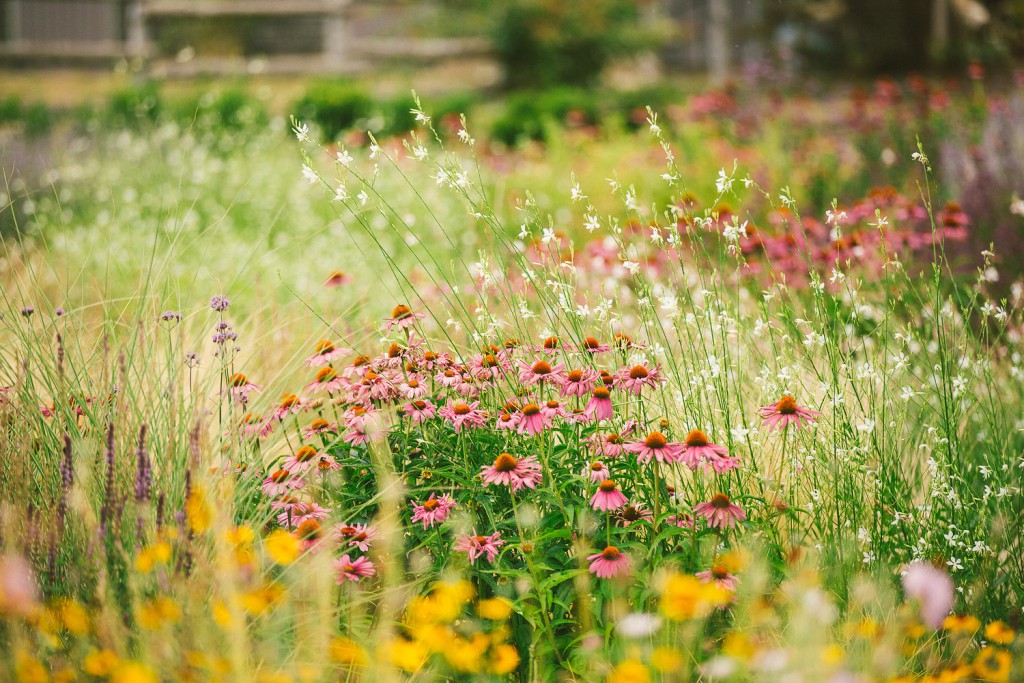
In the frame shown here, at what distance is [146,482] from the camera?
1748mm

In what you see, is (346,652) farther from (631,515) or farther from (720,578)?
(720,578)

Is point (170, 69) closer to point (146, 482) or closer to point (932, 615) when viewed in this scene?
point (146, 482)

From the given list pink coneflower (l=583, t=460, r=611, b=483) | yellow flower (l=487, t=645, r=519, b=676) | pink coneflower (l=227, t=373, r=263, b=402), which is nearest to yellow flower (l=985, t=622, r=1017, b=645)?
pink coneflower (l=583, t=460, r=611, b=483)

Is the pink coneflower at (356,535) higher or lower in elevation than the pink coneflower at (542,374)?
lower

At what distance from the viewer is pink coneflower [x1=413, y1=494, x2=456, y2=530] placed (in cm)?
198

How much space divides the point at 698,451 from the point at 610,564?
0.97ft

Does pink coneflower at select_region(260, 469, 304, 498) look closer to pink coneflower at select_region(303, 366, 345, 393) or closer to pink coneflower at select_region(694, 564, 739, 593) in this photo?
pink coneflower at select_region(303, 366, 345, 393)

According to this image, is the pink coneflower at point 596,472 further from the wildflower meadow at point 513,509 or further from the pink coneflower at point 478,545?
the pink coneflower at point 478,545

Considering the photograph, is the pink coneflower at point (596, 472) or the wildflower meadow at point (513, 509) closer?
the wildflower meadow at point (513, 509)

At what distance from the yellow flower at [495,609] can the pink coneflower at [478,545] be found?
0.31 feet

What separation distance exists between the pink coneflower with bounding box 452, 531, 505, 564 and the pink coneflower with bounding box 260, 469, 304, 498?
0.41 m

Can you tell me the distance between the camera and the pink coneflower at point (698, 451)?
1.81 m

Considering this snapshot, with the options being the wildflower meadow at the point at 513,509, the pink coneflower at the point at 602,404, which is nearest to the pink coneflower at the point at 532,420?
the wildflower meadow at the point at 513,509

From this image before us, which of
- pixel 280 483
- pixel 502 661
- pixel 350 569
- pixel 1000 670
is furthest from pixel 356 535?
pixel 1000 670
